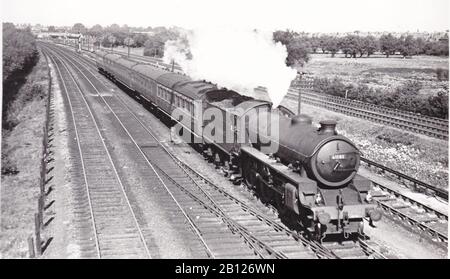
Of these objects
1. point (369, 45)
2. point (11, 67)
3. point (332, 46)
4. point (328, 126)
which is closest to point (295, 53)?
point (11, 67)

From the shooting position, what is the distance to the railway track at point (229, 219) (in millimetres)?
10758

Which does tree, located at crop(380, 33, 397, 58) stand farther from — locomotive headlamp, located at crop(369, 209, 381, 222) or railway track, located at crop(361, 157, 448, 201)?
locomotive headlamp, located at crop(369, 209, 381, 222)

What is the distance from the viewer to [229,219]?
40.7 feet

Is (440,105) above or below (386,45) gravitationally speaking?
below

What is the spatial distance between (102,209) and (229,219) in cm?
392

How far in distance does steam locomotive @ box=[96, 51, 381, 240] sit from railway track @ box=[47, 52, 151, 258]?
3.97m

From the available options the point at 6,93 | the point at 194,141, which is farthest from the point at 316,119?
the point at 6,93

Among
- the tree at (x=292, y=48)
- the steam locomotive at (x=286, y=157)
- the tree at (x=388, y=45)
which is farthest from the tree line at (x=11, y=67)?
the tree at (x=388, y=45)

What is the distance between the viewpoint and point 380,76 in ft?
179

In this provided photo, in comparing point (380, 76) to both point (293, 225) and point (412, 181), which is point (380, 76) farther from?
point (293, 225)

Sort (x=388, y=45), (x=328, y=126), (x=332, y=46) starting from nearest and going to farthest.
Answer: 1. (x=328, y=126)
2. (x=388, y=45)
3. (x=332, y=46)

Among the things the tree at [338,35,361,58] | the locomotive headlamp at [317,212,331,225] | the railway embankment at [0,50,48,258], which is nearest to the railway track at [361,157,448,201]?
the locomotive headlamp at [317,212,331,225]

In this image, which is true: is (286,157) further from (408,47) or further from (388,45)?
(388,45)

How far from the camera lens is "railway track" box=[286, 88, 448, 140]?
22719 mm
